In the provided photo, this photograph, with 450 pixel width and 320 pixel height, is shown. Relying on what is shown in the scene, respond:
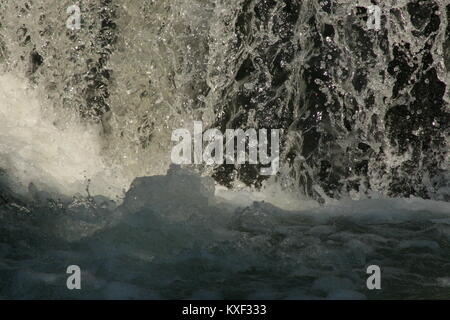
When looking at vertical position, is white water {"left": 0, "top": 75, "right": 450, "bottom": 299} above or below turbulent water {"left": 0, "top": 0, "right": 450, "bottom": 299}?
below

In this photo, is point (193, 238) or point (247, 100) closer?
point (193, 238)

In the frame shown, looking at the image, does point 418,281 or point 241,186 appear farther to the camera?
point 241,186

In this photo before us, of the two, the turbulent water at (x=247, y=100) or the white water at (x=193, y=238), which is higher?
the turbulent water at (x=247, y=100)

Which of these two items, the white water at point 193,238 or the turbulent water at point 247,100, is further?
the turbulent water at point 247,100

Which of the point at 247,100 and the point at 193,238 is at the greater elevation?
the point at 247,100

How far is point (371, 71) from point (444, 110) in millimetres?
752

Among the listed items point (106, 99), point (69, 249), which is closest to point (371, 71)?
point (106, 99)

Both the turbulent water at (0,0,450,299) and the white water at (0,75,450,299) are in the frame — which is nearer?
the white water at (0,75,450,299)

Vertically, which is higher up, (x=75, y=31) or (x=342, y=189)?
(x=75, y=31)

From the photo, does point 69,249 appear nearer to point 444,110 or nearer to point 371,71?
point 371,71
